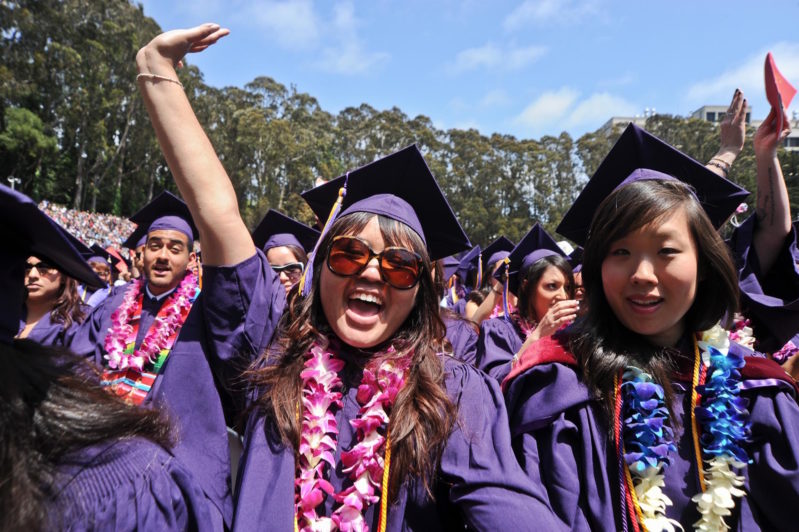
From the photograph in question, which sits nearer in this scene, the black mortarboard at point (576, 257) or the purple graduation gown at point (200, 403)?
the purple graduation gown at point (200, 403)

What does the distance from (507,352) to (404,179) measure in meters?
2.09

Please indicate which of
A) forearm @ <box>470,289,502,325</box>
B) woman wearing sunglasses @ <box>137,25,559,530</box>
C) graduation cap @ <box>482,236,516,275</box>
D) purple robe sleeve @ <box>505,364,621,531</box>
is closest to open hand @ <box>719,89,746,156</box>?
purple robe sleeve @ <box>505,364,621,531</box>

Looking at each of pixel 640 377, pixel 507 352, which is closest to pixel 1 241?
pixel 640 377

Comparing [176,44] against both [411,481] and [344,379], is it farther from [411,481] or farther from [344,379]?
[411,481]

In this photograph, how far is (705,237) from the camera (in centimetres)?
181

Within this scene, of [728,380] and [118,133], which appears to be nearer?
[728,380]

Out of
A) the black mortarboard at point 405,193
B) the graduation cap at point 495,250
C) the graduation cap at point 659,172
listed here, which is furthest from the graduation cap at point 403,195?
the graduation cap at point 495,250

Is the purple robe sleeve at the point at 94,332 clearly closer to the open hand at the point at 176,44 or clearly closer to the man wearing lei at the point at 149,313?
the man wearing lei at the point at 149,313

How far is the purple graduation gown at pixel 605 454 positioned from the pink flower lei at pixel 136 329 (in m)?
2.81

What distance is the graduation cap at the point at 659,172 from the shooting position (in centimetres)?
208

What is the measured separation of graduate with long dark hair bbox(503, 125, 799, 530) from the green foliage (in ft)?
93.3

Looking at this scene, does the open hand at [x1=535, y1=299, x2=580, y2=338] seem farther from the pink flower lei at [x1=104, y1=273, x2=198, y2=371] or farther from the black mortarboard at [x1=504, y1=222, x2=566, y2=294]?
the pink flower lei at [x1=104, y1=273, x2=198, y2=371]

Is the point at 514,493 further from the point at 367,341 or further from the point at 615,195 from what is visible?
the point at 615,195

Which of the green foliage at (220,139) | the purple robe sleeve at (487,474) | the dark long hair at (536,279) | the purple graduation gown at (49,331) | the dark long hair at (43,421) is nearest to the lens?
the dark long hair at (43,421)
